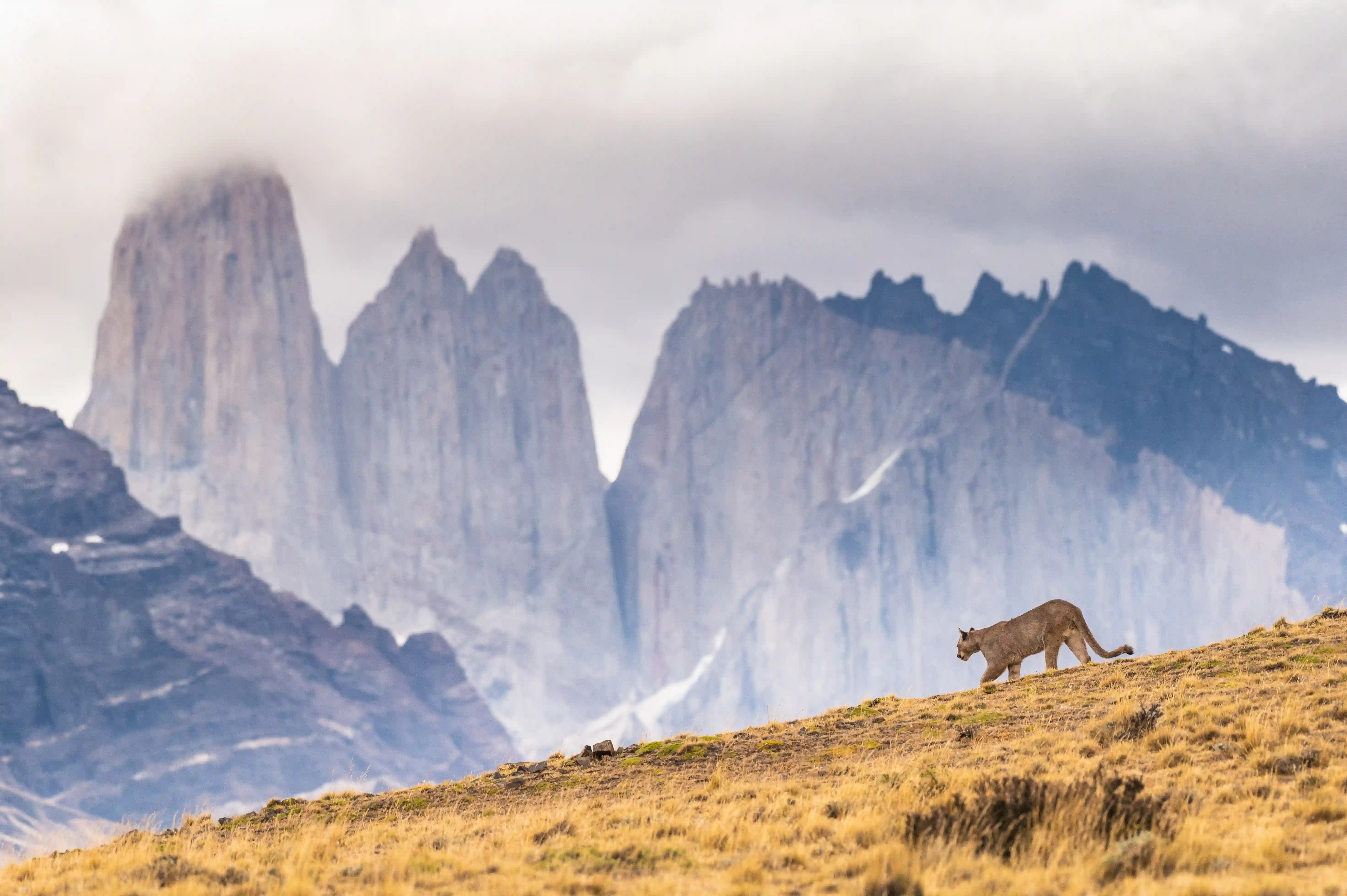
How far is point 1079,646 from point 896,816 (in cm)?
1807

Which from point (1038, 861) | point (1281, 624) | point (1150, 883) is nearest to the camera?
point (1150, 883)

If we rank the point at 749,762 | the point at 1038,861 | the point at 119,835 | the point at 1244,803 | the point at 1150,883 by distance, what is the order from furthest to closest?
the point at 749,762 < the point at 119,835 < the point at 1244,803 < the point at 1038,861 < the point at 1150,883

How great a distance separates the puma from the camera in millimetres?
34875

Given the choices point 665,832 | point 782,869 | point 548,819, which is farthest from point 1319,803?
point 548,819

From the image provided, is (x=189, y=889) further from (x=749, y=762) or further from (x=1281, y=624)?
(x=1281, y=624)

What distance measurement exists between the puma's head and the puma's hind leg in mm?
2953

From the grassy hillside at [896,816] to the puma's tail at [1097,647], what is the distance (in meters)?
4.02

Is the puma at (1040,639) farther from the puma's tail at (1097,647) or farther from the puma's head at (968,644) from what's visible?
the puma's head at (968,644)

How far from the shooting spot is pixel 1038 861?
52.1 ft

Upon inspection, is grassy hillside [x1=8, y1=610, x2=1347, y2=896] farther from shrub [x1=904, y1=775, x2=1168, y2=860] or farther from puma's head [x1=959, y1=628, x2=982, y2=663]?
puma's head [x1=959, y1=628, x2=982, y2=663]

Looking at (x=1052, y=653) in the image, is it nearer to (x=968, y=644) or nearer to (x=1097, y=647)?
(x=1097, y=647)

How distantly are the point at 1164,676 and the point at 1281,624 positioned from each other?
19.5 ft

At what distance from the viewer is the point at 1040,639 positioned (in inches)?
1378

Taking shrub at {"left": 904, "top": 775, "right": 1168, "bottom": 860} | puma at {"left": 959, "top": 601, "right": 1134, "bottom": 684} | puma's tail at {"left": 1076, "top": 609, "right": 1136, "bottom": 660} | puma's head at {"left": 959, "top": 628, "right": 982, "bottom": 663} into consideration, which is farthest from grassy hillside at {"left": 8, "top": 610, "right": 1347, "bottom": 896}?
puma's head at {"left": 959, "top": 628, "right": 982, "bottom": 663}
